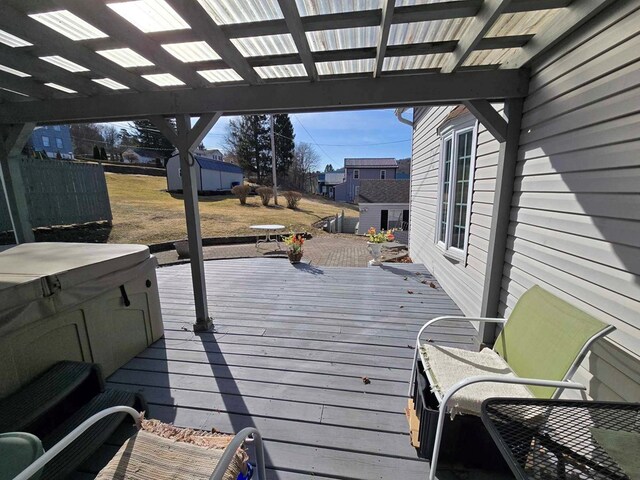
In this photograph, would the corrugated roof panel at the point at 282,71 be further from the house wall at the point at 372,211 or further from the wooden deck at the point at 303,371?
the house wall at the point at 372,211

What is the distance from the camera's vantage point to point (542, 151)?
2.13 m

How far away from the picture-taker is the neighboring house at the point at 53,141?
25.1m

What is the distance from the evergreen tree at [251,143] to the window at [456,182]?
31567 mm

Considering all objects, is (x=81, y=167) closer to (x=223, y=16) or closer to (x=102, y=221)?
(x=102, y=221)

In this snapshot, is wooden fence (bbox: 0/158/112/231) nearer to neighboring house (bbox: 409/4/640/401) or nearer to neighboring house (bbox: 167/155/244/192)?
neighboring house (bbox: 409/4/640/401)

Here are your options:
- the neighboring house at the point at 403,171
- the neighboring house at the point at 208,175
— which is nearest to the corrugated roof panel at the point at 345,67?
the neighboring house at the point at 208,175

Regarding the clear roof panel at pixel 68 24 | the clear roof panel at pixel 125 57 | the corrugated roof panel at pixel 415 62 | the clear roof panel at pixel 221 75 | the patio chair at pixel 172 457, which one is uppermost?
the clear roof panel at pixel 68 24

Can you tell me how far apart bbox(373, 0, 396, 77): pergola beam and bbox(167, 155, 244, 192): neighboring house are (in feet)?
67.2

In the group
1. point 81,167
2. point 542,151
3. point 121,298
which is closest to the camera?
point 542,151

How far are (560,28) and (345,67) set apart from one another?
1.49m

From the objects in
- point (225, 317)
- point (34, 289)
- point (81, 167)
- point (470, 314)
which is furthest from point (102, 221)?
point (470, 314)

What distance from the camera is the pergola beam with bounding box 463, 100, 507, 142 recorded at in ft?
7.82

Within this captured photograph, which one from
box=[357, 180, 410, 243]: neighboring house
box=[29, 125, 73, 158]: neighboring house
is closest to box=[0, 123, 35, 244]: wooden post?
box=[357, 180, 410, 243]: neighboring house

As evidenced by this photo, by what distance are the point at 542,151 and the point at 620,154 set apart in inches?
27.3
